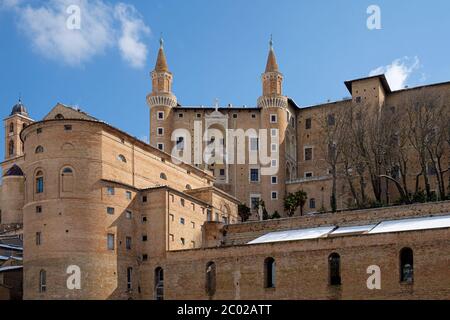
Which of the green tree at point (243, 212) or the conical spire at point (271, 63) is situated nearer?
the green tree at point (243, 212)

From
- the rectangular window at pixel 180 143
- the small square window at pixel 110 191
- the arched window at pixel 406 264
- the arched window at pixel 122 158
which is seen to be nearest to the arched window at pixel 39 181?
the small square window at pixel 110 191

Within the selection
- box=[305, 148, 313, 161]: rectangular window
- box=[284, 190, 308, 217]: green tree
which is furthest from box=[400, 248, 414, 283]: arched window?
box=[305, 148, 313, 161]: rectangular window

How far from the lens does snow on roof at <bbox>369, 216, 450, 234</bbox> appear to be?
44.0 metres

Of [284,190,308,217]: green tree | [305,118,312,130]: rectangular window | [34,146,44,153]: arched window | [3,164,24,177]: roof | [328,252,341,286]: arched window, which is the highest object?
[305,118,312,130]: rectangular window

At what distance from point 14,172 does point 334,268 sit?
4383cm

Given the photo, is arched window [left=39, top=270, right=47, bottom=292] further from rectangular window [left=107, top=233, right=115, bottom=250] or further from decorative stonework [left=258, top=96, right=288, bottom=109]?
decorative stonework [left=258, top=96, right=288, bottom=109]

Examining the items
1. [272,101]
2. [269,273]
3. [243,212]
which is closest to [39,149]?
[269,273]

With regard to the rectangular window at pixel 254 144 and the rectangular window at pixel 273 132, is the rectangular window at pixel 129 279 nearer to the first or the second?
the rectangular window at pixel 254 144

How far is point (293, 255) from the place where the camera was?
45.5 metres

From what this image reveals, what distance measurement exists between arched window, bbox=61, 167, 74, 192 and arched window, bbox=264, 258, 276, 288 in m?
14.0

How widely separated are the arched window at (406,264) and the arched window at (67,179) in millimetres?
21948

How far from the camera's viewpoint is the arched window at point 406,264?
42.0 metres

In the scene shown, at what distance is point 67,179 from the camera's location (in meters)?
50.4
